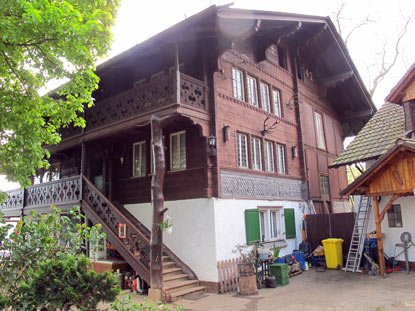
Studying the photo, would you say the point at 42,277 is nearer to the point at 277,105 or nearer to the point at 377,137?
the point at 377,137

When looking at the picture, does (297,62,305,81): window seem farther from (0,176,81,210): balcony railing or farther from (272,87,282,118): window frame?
(0,176,81,210): balcony railing

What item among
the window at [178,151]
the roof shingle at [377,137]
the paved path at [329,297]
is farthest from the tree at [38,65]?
the roof shingle at [377,137]

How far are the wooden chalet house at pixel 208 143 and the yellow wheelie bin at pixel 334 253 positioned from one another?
5.55 feet

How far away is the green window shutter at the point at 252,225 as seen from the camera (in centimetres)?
1268

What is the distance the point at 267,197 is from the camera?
14281mm

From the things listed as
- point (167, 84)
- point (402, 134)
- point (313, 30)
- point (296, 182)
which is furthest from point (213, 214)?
point (313, 30)

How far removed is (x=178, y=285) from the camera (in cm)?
1051

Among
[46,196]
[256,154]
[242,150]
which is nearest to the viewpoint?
[242,150]

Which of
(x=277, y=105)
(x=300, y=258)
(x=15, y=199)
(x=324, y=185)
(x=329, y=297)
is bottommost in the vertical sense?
(x=329, y=297)

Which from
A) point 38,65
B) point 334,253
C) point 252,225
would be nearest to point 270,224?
point 252,225

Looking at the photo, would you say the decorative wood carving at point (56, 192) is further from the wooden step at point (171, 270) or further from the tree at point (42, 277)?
the tree at point (42, 277)

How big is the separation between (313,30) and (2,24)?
14.5 meters

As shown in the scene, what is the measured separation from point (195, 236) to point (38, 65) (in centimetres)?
705

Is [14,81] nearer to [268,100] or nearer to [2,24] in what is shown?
[2,24]
